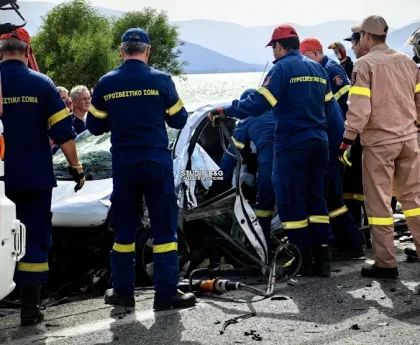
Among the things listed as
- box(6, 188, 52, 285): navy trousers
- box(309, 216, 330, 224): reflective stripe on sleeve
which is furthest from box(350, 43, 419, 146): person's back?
box(6, 188, 52, 285): navy trousers

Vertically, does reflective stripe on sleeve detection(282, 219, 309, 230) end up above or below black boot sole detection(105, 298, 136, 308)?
above

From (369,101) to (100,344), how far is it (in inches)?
115

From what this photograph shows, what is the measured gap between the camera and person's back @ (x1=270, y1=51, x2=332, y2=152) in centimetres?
665

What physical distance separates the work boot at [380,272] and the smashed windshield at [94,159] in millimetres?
1941

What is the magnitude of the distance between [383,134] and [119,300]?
8.01ft

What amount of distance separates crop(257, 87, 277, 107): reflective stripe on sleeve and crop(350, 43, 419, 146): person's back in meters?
0.62

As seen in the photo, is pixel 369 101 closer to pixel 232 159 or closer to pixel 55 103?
pixel 232 159

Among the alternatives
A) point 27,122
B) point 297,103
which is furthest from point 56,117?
point 297,103

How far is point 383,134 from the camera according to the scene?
21.3ft

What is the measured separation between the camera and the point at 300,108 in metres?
6.68

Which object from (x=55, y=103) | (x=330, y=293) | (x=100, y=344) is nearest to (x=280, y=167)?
(x=330, y=293)

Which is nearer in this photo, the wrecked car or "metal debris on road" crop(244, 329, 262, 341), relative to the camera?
"metal debris on road" crop(244, 329, 262, 341)

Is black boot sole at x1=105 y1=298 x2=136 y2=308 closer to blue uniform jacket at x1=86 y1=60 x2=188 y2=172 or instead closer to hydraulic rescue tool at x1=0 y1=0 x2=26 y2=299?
blue uniform jacket at x1=86 y1=60 x2=188 y2=172

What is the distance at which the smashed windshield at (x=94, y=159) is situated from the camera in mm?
7050
